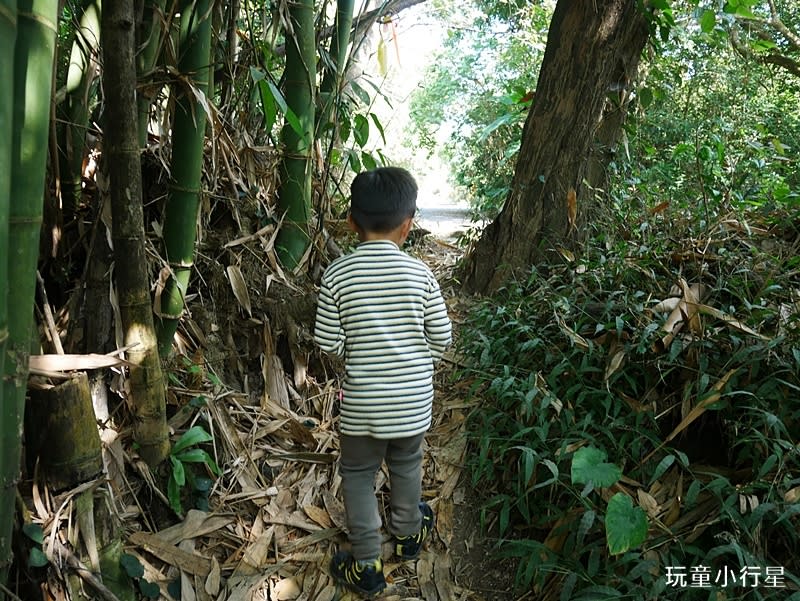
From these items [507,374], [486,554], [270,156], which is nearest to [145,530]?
[486,554]

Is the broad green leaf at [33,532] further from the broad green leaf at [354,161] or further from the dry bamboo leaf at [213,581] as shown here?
the broad green leaf at [354,161]

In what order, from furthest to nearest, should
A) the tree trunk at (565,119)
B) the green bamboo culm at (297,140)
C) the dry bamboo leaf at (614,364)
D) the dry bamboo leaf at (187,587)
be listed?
the tree trunk at (565,119)
the green bamboo culm at (297,140)
the dry bamboo leaf at (614,364)
the dry bamboo leaf at (187,587)

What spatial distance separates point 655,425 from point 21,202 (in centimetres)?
175

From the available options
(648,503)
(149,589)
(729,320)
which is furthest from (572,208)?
(149,589)

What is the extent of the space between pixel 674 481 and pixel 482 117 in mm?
5235

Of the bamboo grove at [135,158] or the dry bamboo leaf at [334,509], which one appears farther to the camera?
the dry bamboo leaf at [334,509]

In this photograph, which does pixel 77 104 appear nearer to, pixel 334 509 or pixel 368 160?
pixel 368 160

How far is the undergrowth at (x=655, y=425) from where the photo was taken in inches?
59.4

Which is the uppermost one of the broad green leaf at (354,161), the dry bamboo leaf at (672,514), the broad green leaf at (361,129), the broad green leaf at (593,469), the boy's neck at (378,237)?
the broad green leaf at (361,129)

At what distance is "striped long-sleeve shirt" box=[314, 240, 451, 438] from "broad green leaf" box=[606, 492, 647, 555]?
573 millimetres

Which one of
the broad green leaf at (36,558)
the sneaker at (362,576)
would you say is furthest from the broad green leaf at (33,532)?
the sneaker at (362,576)

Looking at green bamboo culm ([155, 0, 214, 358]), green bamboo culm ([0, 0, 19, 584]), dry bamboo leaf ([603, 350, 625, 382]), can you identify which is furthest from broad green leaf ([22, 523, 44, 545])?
dry bamboo leaf ([603, 350, 625, 382])

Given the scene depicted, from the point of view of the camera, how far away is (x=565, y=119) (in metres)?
3.05

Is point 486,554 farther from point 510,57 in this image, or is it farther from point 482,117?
point 510,57
